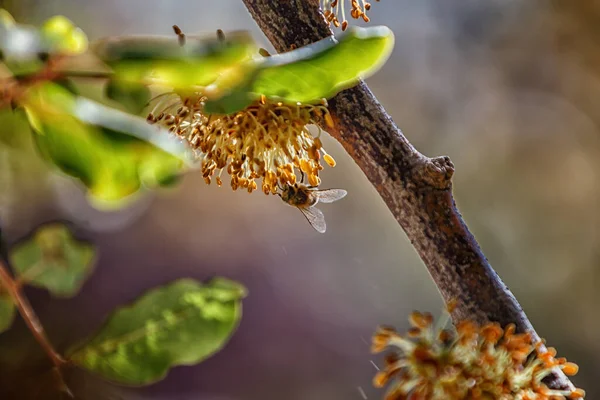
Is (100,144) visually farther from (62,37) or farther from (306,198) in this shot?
(306,198)

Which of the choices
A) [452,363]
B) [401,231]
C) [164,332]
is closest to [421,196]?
[452,363]

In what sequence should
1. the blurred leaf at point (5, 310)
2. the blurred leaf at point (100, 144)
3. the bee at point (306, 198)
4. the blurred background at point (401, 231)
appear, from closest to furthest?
the blurred leaf at point (100, 144) → the blurred leaf at point (5, 310) → the bee at point (306, 198) → the blurred background at point (401, 231)

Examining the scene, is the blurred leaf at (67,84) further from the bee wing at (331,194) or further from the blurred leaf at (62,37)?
the bee wing at (331,194)

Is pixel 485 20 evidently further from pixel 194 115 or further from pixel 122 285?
pixel 194 115

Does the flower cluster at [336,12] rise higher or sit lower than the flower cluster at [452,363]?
higher

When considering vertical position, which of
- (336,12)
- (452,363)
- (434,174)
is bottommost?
(452,363)

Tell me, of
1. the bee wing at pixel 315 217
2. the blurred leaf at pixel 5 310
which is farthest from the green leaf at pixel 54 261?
the bee wing at pixel 315 217
